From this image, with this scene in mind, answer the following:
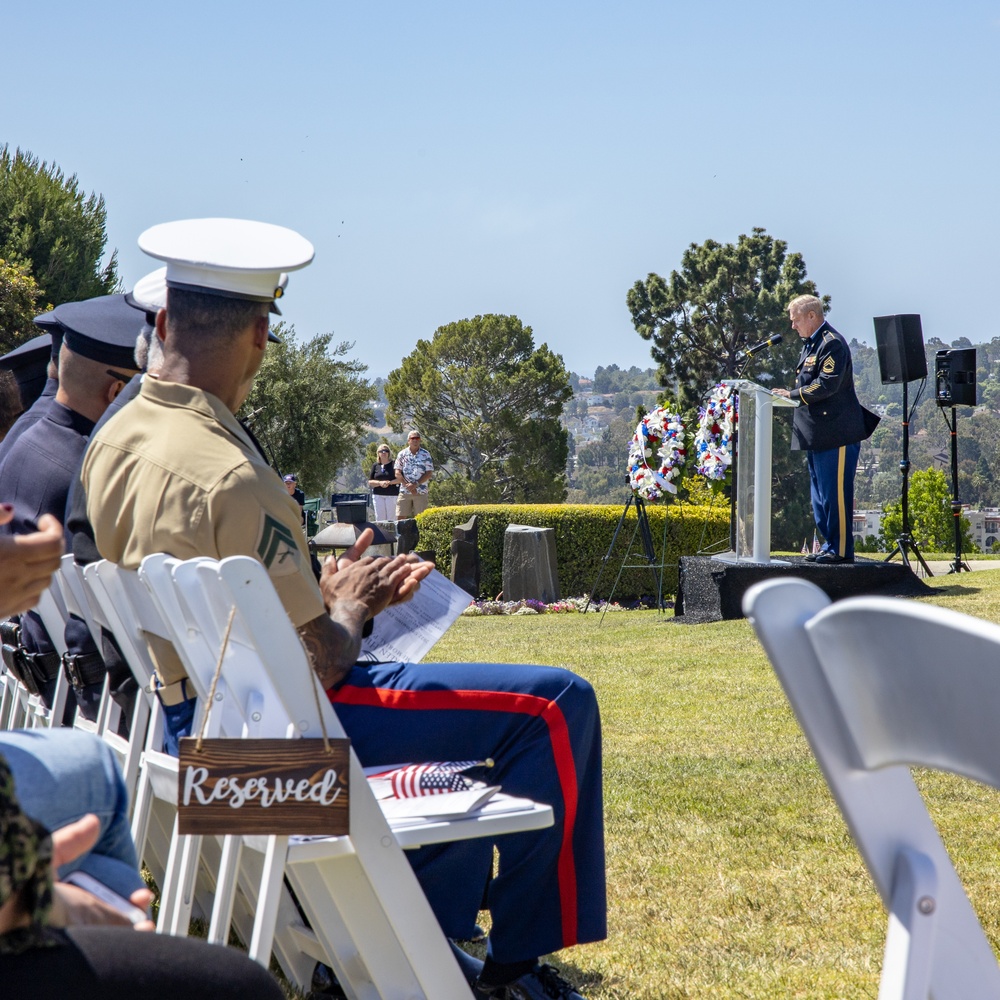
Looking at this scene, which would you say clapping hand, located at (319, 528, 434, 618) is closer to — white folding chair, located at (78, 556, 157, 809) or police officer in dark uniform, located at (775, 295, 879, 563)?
white folding chair, located at (78, 556, 157, 809)

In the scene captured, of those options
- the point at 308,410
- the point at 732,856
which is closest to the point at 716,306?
the point at 308,410

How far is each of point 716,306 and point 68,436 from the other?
4362 centimetres

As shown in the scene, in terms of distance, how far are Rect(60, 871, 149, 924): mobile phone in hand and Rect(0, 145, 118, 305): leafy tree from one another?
103 ft

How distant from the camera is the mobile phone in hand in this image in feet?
4.35

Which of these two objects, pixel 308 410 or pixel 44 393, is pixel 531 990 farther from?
pixel 308 410

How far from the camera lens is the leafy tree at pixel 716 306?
44594mm

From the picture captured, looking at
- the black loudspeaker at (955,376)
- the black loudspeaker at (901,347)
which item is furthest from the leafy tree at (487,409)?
the black loudspeaker at (901,347)

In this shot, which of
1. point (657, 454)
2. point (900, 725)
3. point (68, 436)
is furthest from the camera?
point (657, 454)

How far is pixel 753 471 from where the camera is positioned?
36.0 ft


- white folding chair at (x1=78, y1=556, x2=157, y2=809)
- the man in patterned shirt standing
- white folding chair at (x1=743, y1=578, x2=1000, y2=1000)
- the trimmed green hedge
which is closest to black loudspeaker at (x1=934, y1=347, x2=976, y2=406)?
the trimmed green hedge

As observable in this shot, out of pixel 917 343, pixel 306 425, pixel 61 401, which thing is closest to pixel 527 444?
pixel 306 425

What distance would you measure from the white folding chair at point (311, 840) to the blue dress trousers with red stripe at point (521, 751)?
0.69 ft

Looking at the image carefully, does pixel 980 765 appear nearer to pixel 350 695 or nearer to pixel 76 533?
pixel 350 695

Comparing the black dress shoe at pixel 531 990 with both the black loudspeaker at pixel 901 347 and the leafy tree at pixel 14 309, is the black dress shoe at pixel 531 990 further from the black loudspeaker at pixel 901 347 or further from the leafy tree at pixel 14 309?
the leafy tree at pixel 14 309
